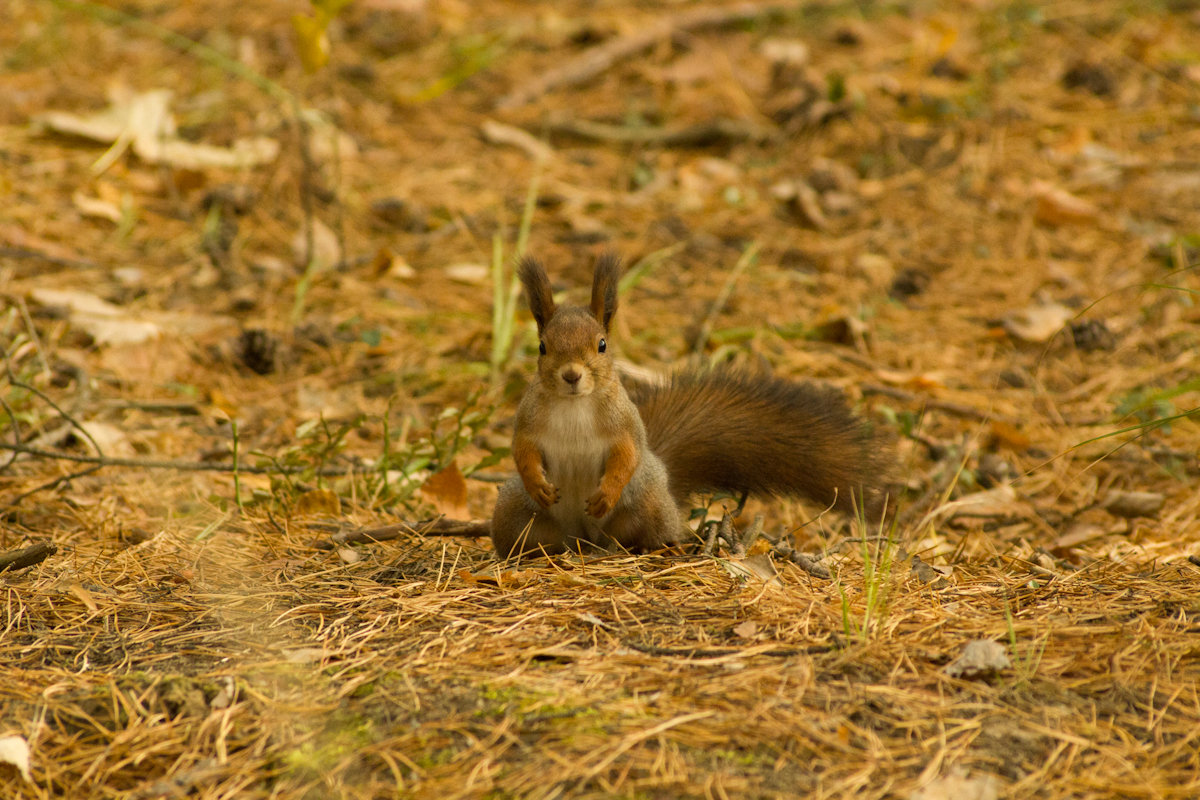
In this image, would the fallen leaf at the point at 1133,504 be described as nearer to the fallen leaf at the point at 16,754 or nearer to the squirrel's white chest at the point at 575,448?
the squirrel's white chest at the point at 575,448

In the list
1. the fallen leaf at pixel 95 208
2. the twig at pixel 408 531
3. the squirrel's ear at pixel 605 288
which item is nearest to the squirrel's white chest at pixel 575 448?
the squirrel's ear at pixel 605 288

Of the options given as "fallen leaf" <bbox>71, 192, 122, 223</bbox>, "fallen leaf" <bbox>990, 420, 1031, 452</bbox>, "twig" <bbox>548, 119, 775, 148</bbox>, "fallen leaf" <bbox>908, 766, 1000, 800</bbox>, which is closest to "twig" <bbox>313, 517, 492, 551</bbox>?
"fallen leaf" <bbox>908, 766, 1000, 800</bbox>

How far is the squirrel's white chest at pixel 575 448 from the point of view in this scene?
76.1 inches

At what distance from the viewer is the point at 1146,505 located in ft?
Answer: 7.93

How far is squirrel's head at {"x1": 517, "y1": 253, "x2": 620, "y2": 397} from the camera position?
1865mm

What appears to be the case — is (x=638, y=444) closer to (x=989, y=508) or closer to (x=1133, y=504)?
(x=989, y=508)

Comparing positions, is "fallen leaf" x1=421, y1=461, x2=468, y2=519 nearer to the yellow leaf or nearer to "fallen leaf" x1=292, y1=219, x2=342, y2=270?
the yellow leaf

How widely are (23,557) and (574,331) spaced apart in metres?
0.98

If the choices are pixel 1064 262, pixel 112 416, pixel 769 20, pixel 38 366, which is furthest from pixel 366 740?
pixel 769 20

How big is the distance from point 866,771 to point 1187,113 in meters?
4.13

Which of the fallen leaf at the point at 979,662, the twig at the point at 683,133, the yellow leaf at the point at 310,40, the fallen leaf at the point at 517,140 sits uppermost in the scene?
the yellow leaf at the point at 310,40

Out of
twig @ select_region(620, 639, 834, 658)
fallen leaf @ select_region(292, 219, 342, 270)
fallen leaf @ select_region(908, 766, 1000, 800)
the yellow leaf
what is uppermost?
the yellow leaf

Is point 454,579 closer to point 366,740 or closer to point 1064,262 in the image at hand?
point 366,740

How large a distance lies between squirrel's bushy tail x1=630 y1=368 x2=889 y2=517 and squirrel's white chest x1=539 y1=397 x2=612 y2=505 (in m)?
0.23
